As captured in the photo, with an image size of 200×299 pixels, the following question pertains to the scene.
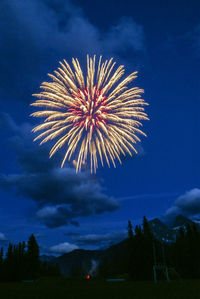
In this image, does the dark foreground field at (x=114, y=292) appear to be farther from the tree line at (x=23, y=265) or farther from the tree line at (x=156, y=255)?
the tree line at (x=23, y=265)

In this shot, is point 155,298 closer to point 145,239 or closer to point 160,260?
point 145,239

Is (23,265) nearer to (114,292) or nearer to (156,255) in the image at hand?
(156,255)

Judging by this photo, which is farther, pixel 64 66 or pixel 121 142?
pixel 121 142

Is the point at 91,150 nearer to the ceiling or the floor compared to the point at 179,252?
nearer to the ceiling

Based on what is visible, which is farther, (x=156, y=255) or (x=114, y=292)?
(x=156, y=255)

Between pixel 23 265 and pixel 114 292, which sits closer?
pixel 114 292

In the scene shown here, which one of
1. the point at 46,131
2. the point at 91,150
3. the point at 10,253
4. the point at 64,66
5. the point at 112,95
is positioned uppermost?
the point at 64,66

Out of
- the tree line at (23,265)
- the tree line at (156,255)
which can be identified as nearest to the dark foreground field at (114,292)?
the tree line at (156,255)

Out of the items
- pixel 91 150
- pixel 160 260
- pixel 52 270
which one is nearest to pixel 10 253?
pixel 52 270

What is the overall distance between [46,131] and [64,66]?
936 cm

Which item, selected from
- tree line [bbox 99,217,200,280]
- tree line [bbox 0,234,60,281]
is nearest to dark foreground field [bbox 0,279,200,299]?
tree line [bbox 99,217,200,280]

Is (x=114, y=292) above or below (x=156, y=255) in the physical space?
below

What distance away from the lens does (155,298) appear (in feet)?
76.0

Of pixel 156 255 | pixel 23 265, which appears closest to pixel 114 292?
pixel 156 255
